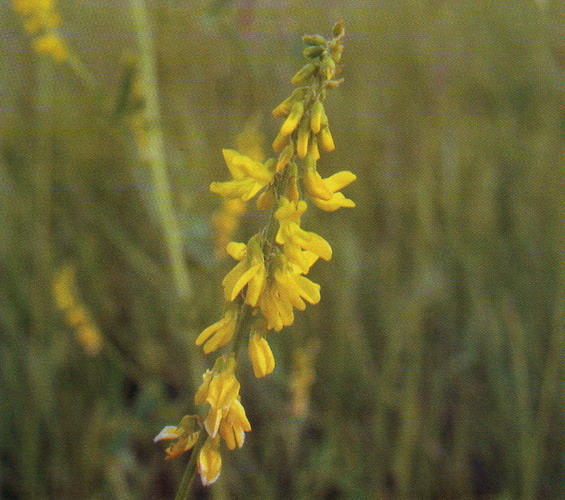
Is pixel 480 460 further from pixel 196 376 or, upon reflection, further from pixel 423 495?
pixel 196 376

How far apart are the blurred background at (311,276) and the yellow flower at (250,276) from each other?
1.14m

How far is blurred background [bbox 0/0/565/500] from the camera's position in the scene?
2.18 meters

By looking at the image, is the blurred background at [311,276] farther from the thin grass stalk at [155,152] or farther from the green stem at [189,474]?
the green stem at [189,474]

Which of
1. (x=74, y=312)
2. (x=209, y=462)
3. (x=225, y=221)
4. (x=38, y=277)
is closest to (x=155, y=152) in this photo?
(x=225, y=221)

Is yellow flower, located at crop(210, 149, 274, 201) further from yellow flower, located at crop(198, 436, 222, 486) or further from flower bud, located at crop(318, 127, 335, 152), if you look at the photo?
yellow flower, located at crop(198, 436, 222, 486)

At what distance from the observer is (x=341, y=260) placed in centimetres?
276

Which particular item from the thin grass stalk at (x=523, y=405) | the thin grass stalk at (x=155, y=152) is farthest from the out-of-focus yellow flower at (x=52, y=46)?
the thin grass stalk at (x=523, y=405)

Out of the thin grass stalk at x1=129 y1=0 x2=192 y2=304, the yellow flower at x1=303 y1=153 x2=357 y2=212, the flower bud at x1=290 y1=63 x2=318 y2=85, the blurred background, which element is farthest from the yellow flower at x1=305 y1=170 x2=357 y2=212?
the thin grass stalk at x1=129 y1=0 x2=192 y2=304

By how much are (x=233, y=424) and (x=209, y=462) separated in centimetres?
5

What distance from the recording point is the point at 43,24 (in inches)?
81.3

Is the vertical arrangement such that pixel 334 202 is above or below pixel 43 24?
below

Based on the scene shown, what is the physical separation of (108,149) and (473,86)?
2.39m

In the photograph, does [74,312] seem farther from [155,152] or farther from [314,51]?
[314,51]

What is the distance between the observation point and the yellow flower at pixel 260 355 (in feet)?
2.66
